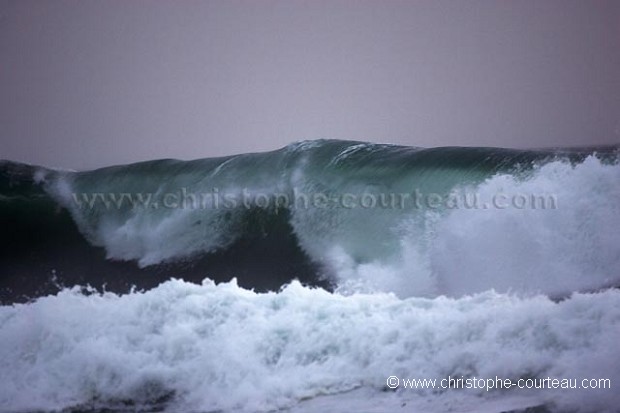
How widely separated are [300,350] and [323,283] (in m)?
0.90

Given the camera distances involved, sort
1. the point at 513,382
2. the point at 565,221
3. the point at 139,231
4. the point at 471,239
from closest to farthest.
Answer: the point at 513,382 → the point at 565,221 → the point at 471,239 → the point at 139,231

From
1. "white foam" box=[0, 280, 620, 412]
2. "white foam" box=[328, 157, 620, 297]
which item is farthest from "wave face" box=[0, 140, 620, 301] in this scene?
"white foam" box=[0, 280, 620, 412]

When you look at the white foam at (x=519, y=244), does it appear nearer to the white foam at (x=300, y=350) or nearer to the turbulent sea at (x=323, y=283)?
the turbulent sea at (x=323, y=283)

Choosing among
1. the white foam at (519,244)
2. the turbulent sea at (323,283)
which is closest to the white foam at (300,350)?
the turbulent sea at (323,283)

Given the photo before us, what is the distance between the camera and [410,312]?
2785 mm

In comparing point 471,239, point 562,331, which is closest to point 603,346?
point 562,331

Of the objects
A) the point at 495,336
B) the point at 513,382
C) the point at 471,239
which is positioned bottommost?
the point at 513,382

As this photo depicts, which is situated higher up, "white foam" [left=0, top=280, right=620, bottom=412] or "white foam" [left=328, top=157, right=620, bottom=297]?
"white foam" [left=328, top=157, right=620, bottom=297]

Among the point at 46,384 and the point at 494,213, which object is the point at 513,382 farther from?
the point at 46,384

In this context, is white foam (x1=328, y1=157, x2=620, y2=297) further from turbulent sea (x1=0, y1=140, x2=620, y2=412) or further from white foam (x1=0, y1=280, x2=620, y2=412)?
white foam (x1=0, y1=280, x2=620, y2=412)

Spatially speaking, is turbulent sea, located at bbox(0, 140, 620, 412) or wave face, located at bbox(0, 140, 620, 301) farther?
wave face, located at bbox(0, 140, 620, 301)

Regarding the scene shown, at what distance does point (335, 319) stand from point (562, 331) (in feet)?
3.63

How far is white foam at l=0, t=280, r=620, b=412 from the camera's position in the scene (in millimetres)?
2398

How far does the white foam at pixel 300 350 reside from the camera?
2.40 metres
